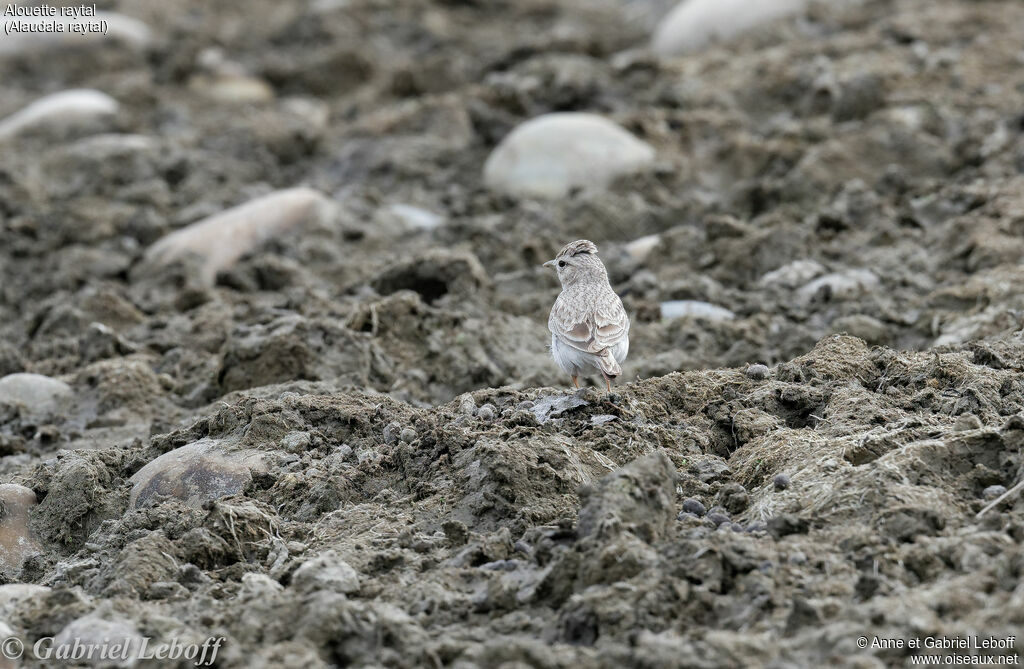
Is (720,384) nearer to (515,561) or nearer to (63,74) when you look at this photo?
(515,561)

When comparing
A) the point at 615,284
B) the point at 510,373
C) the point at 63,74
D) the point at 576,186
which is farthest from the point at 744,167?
the point at 63,74

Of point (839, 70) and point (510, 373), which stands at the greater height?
point (839, 70)

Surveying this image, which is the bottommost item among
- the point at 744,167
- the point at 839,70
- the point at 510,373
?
the point at 510,373

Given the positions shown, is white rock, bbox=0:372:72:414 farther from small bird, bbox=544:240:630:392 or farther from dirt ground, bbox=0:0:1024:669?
small bird, bbox=544:240:630:392

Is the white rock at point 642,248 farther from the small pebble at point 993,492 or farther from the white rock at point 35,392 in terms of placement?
the small pebble at point 993,492

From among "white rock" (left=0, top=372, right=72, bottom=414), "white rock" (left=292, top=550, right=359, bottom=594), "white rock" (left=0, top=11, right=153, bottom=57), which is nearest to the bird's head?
"white rock" (left=292, top=550, right=359, bottom=594)

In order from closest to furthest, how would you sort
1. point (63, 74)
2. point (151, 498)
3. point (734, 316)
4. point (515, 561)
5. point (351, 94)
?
1. point (515, 561)
2. point (151, 498)
3. point (734, 316)
4. point (351, 94)
5. point (63, 74)
